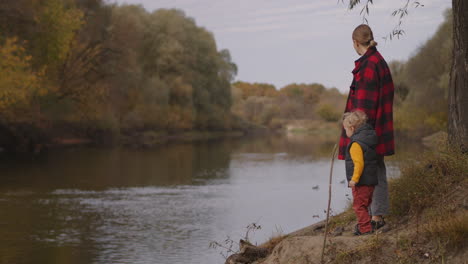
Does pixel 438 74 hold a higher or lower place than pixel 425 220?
higher

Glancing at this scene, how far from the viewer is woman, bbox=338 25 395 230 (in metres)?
5.75

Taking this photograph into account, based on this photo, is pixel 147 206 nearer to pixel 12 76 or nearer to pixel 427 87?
pixel 12 76

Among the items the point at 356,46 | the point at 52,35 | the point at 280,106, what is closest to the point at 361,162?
the point at 356,46

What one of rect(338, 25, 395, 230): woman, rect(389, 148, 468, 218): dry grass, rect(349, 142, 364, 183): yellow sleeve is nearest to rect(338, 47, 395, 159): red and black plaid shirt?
rect(338, 25, 395, 230): woman

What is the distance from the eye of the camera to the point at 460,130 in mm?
6734

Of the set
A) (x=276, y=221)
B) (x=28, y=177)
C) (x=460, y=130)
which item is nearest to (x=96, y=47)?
(x=28, y=177)

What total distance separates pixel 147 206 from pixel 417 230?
1108cm

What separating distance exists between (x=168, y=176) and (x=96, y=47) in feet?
42.1

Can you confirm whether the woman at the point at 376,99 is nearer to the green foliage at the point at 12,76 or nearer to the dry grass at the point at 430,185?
the dry grass at the point at 430,185

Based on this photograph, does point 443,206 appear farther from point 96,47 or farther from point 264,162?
point 96,47

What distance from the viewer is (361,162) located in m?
5.57

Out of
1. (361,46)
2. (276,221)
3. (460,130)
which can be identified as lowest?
(276,221)

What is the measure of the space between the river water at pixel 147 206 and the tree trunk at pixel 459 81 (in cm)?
143

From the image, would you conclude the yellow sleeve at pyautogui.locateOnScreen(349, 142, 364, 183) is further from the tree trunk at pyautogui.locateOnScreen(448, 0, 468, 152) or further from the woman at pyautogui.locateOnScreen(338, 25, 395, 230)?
the tree trunk at pyautogui.locateOnScreen(448, 0, 468, 152)
